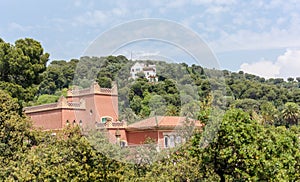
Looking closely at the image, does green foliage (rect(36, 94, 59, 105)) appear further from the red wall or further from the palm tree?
A: the palm tree

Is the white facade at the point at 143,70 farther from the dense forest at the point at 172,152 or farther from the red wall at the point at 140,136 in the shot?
the red wall at the point at 140,136

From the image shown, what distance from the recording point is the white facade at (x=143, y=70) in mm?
8391

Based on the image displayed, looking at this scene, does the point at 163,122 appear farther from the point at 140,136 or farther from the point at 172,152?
the point at 140,136

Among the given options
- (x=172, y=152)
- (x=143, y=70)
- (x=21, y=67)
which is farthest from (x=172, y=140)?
(x=21, y=67)

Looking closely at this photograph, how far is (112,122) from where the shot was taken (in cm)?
902

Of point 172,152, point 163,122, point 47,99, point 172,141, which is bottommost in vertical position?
point 172,152

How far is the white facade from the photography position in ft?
27.5

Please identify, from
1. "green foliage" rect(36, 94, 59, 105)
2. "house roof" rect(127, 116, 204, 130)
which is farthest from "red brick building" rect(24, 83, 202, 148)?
"green foliage" rect(36, 94, 59, 105)

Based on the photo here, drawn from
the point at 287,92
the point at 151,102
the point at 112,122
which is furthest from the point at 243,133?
the point at 287,92

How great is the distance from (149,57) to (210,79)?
1.32 metres

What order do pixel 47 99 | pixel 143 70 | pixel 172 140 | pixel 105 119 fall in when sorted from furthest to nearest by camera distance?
pixel 47 99 → pixel 172 140 → pixel 105 119 → pixel 143 70

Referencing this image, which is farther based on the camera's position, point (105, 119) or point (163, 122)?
point (105, 119)

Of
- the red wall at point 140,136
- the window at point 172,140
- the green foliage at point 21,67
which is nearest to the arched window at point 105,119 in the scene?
the red wall at point 140,136

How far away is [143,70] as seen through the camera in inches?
338
